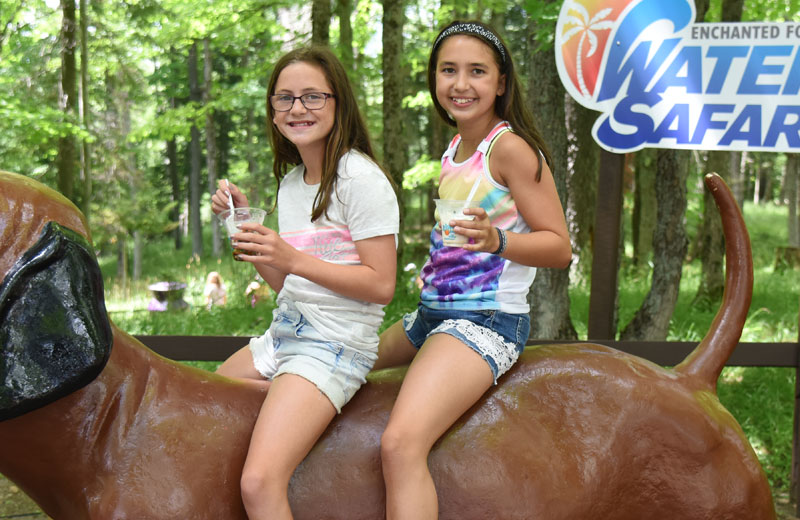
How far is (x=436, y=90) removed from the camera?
207cm

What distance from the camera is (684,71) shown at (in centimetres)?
331

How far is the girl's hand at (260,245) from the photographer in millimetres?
1534

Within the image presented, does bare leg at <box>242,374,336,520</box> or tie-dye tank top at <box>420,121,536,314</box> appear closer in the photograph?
bare leg at <box>242,374,336,520</box>

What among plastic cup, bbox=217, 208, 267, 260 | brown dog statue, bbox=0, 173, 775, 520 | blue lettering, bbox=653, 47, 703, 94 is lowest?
brown dog statue, bbox=0, 173, 775, 520

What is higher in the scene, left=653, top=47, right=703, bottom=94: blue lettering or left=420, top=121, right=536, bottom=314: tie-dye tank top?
left=653, top=47, right=703, bottom=94: blue lettering

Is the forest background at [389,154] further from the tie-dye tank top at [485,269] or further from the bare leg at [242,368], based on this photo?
the bare leg at [242,368]

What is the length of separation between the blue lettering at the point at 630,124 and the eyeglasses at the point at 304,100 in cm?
190

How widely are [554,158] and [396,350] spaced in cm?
348

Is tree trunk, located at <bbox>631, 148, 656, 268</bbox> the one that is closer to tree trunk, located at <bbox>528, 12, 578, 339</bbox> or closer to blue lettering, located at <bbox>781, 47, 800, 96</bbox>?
tree trunk, located at <bbox>528, 12, 578, 339</bbox>

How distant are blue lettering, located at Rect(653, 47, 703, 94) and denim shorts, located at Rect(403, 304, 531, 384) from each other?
1.91m

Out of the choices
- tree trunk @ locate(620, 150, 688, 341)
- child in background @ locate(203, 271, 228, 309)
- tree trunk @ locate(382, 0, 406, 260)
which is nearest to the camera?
tree trunk @ locate(620, 150, 688, 341)

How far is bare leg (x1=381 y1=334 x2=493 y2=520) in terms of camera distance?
158cm

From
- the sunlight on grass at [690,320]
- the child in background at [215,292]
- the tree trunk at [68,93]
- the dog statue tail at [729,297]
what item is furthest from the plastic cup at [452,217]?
the tree trunk at [68,93]

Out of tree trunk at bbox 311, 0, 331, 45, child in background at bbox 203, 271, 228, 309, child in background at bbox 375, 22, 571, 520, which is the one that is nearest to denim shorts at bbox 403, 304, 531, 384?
child in background at bbox 375, 22, 571, 520
